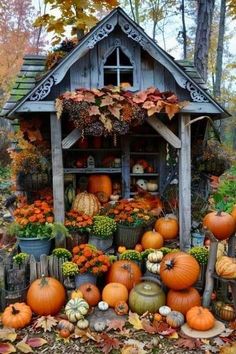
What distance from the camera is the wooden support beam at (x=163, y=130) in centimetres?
542

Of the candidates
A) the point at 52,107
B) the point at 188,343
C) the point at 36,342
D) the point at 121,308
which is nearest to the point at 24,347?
the point at 36,342

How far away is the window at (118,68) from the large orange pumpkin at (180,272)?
2.86 metres

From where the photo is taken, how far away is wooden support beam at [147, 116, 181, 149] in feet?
17.8

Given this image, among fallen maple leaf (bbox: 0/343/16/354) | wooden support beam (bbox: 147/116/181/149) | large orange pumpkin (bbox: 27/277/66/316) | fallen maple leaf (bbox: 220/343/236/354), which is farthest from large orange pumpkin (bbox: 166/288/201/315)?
wooden support beam (bbox: 147/116/181/149)

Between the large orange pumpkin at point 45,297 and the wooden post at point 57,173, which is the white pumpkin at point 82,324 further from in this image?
the wooden post at point 57,173

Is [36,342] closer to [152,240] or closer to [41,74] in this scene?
[152,240]

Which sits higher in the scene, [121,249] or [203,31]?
[203,31]

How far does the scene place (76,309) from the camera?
163 inches

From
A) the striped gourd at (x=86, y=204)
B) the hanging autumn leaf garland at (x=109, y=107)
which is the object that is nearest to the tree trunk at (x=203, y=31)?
the hanging autumn leaf garland at (x=109, y=107)

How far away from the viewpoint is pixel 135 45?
5.43 metres

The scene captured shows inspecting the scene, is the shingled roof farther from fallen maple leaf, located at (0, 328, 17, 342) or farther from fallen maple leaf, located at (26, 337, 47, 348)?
fallen maple leaf, located at (26, 337, 47, 348)

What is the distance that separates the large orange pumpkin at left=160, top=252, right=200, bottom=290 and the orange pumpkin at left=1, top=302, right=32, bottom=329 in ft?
5.78

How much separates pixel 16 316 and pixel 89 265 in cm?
110

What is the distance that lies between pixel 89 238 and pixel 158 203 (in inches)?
64.6
